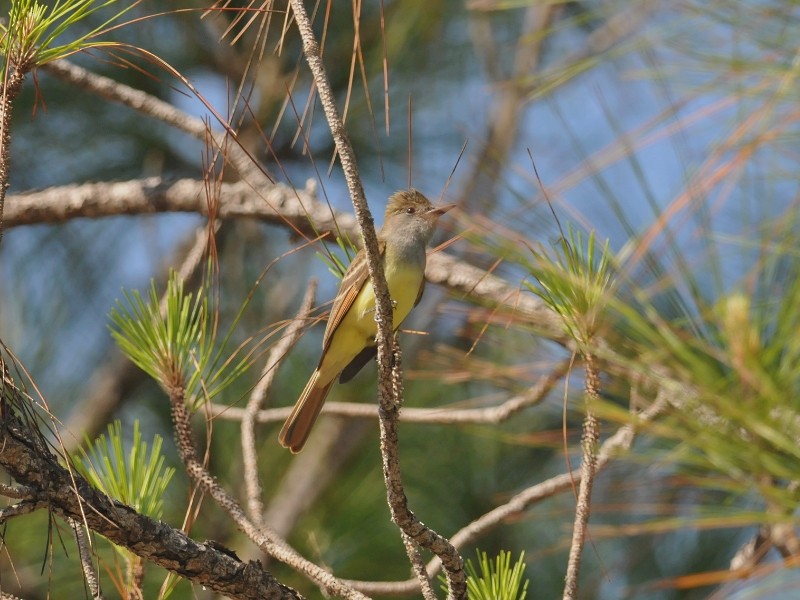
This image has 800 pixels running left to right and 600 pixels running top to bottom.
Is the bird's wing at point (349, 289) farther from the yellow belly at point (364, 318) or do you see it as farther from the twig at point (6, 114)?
the twig at point (6, 114)

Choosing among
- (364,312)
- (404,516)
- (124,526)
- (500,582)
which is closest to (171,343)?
(124,526)

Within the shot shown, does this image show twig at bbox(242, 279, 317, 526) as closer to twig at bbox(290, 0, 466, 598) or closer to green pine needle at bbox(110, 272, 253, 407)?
green pine needle at bbox(110, 272, 253, 407)

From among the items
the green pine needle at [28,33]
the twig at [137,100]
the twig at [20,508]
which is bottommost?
the twig at [20,508]

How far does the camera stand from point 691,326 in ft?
5.50

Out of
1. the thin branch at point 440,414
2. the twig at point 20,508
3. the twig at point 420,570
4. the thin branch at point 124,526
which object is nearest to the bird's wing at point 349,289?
the thin branch at point 440,414

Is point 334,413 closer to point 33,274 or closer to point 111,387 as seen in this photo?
point 111,387

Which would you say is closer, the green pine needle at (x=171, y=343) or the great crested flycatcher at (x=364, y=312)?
the green pine needle at (x=171, y=343)

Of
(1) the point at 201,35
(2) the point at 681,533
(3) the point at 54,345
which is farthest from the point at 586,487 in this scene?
(3) the point at 54,345

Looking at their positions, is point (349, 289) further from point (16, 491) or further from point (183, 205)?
point (16, 491)

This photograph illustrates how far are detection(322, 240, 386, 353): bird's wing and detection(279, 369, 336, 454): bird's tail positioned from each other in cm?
17

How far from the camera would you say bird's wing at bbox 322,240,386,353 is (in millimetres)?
2937

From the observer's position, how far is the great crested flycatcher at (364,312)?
3531 millimetres

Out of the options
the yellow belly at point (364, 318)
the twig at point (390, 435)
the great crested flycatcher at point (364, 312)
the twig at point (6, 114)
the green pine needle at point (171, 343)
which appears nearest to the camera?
the twig at point (6, 114)

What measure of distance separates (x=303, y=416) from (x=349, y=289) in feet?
1.79
